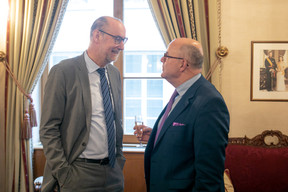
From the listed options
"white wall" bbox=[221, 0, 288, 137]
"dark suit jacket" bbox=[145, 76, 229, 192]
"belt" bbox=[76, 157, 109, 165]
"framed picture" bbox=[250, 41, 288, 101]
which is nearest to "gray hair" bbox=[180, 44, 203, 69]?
"dark suit jacket" bbox=[145, 76, 229, 192]

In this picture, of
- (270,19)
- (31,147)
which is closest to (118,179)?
(31,147)

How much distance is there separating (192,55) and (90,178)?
3.69 feet

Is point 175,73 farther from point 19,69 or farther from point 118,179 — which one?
point 19,69

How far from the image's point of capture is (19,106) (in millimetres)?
3369

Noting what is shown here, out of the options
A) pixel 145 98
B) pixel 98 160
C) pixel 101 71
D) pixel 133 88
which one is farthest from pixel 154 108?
pixel 98 160

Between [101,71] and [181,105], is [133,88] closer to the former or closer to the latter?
[101,71]

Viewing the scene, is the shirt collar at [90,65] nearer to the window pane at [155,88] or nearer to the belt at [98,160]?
the belt at [98,160]

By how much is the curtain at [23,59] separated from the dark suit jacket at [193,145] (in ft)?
7.54

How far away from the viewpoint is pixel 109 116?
2.05 meters

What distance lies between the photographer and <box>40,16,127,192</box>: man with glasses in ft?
6.13

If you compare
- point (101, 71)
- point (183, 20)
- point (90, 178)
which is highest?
point (183, 20)

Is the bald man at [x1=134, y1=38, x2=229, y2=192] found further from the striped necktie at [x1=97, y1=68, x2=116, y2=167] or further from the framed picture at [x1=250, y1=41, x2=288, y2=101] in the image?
the framed picture at [x1=250, y1=41, x2=288, y2=101]

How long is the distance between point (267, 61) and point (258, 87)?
1.05 ft

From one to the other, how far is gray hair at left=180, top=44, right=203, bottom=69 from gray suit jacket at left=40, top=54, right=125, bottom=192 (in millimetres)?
775
